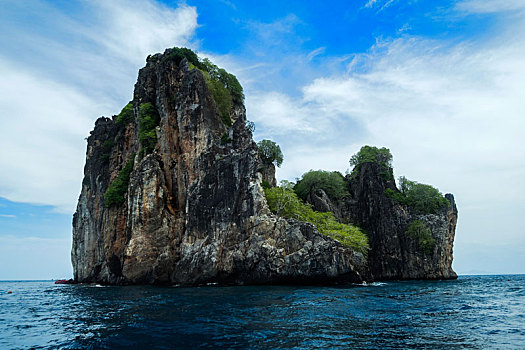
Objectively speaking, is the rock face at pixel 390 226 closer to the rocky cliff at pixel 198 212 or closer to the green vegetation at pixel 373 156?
the rocky cliff at pixel 198 212

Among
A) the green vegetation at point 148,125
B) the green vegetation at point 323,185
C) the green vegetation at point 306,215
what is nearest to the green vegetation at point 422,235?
the green vegetation at point 323,185

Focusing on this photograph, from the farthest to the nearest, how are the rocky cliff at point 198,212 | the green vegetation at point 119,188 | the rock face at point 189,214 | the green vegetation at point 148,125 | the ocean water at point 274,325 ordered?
the green vegetation at point 119,188, the green vegetation at point 148,125, the rocky cliff at point 198,212, the rock face at point 189,214, the ocean water at point 274,325

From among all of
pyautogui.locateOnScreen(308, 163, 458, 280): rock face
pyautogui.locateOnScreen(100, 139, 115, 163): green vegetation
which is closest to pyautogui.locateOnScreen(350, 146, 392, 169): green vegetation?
pyautogui.locateOnScreen(308, 163, 458, 280): rock face

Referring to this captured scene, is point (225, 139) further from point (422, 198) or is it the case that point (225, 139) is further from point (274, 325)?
point (422, 198)

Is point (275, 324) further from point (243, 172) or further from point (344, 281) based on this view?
point (243, 172)

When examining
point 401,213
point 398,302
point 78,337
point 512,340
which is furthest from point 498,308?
point 401,213

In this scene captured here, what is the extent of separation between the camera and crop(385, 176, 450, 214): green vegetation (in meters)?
59.1

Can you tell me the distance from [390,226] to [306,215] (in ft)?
65.4

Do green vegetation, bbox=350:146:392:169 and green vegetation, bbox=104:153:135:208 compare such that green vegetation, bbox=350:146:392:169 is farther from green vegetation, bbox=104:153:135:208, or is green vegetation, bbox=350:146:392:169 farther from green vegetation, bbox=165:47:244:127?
green vegetation, bbox=104:153:135:208

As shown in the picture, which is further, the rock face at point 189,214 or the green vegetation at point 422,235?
the green vegetation at point 422,235

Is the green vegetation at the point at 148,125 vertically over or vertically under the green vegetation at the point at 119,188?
over

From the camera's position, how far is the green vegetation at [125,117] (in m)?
58.4

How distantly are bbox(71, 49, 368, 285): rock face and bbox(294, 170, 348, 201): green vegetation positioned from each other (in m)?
18.3

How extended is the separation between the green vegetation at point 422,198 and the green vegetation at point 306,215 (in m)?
17.9
